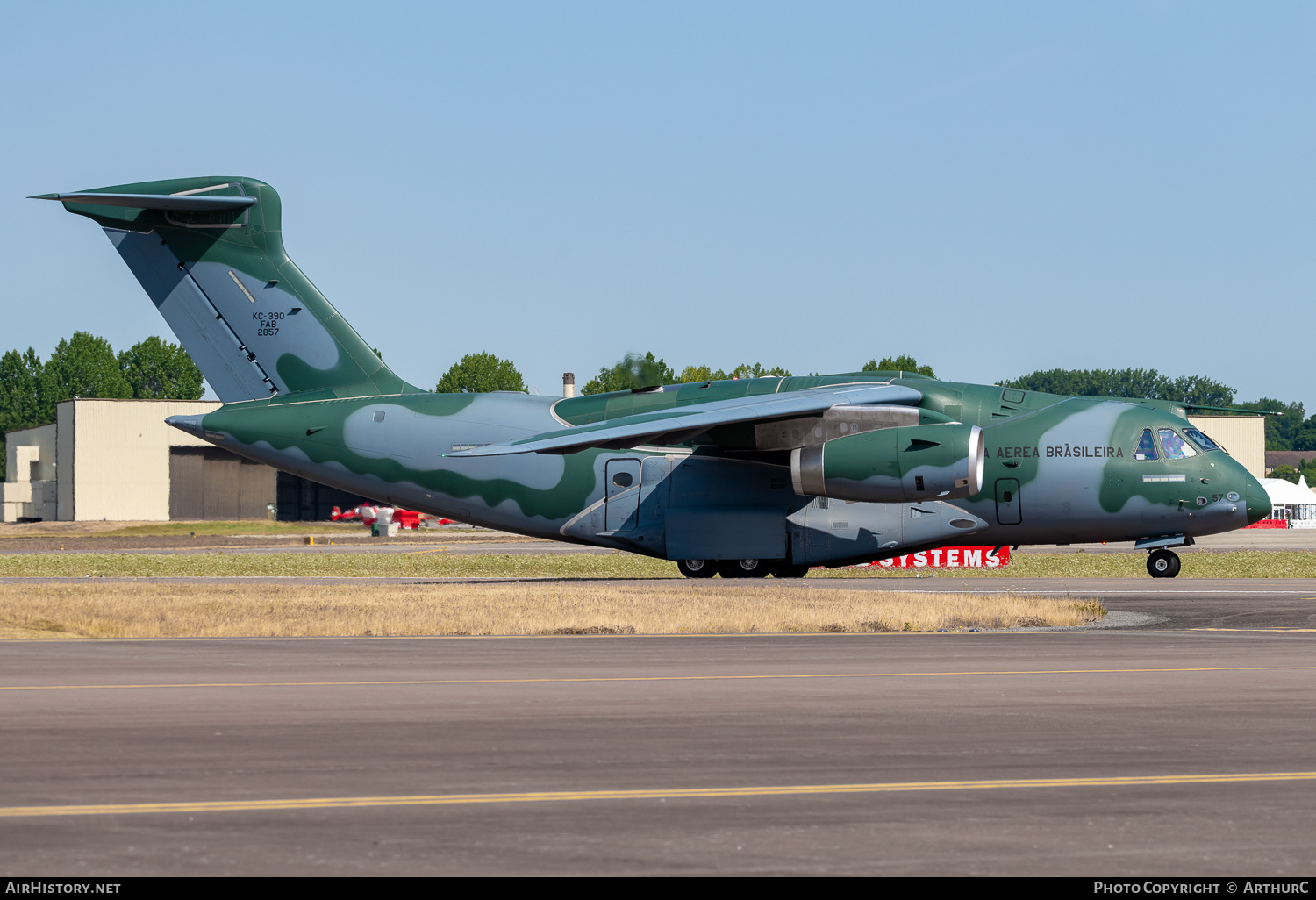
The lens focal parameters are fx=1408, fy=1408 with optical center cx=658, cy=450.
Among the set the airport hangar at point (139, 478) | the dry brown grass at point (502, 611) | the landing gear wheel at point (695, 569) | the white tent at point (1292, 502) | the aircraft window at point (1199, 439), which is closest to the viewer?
the dry brown grass at point (502, 611)

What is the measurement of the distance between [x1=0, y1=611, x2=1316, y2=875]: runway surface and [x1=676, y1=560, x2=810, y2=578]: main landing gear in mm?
14823

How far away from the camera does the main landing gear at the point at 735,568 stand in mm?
30359

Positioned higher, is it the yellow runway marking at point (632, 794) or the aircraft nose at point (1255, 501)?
the aircraft nose at point (1255, 501)

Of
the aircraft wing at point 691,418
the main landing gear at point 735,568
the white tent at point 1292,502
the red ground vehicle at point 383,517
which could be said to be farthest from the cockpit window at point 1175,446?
the white tent at point 1292,502

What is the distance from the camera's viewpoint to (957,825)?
278 inches

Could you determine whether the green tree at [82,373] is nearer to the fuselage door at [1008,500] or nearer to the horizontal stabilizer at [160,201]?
the horizontal stabilizer at [160,201]

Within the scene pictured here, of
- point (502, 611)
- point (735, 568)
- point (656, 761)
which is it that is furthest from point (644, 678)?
point (735, 568)

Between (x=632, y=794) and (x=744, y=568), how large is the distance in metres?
22.9

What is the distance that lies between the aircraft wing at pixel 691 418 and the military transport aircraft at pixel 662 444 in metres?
0.08

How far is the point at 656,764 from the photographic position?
8805mm

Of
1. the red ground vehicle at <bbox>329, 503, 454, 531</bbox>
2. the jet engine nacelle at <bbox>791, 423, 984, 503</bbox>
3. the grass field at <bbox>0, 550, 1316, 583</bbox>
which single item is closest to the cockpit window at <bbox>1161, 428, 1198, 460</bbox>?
the grass field at <bbox>0, 550, 1316, 583</bbox>

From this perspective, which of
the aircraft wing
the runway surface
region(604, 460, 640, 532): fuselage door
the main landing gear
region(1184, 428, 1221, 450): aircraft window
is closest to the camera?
the runway surface

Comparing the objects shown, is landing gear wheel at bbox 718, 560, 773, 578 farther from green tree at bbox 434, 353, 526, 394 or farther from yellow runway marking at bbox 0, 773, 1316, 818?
green tree at bbox 434, 353, 526, 394

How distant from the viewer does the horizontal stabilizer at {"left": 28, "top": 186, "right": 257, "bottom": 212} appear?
29.2 metres
